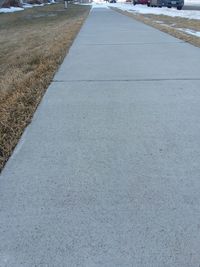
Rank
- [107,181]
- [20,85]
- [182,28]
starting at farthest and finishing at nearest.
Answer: [182,28], [20,85], [107,181]

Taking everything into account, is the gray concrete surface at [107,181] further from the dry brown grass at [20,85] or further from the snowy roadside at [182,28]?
the snowy roadside at [182,28]

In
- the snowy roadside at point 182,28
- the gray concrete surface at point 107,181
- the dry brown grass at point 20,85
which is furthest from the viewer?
the snowy roadside at point 182,28

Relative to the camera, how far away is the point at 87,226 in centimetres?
312

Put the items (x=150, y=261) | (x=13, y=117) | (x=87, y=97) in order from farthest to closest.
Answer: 1. (x=87, y=97)
2. (x=13, y=117)
3. (x=150, y=261)

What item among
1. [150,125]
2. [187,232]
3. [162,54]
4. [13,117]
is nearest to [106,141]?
[150,125]

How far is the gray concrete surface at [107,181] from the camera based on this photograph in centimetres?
286

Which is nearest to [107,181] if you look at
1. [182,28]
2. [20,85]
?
[20,85]

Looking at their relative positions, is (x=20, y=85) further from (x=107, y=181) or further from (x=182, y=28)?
(x=182, y=28)

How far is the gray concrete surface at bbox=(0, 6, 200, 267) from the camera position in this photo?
286 cm

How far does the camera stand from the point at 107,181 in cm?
380

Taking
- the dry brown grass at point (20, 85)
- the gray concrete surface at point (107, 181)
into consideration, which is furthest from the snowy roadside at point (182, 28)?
the gray concrete surface at point (107, 181)

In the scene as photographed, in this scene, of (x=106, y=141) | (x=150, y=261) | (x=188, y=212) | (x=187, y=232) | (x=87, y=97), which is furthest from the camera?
(x=87, y=97)

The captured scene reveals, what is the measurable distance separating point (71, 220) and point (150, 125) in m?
2.30

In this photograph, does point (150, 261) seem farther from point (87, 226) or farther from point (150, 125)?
point (150, 125)
